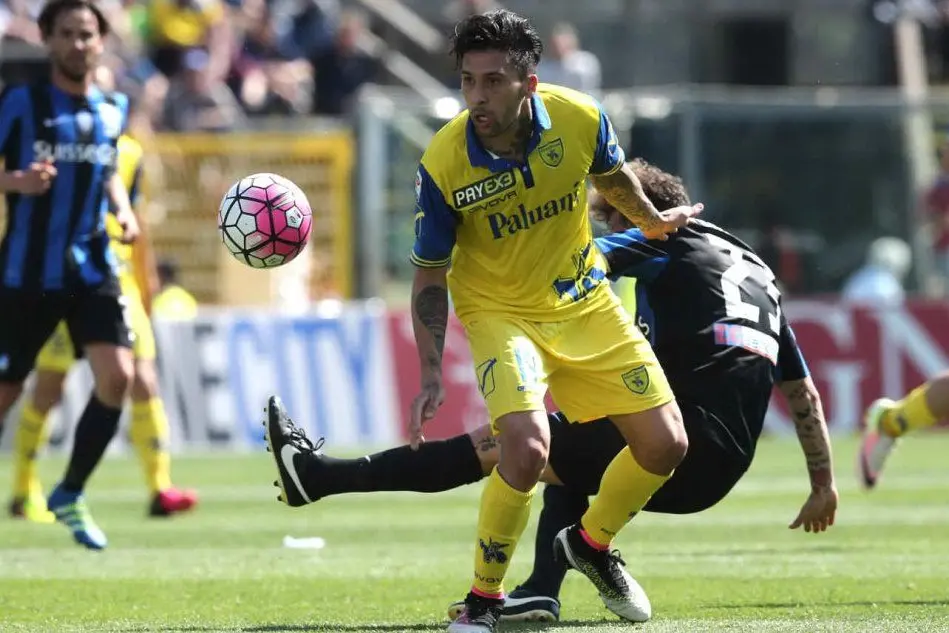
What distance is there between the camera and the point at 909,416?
9945 millimetres

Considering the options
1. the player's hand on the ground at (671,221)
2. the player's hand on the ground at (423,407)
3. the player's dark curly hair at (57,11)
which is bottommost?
the player's hand on the ground at (423,407)

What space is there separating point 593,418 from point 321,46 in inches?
565

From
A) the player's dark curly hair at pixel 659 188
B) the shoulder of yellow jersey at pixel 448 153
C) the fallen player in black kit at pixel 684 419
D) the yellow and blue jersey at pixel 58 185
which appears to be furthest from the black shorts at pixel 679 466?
the yellow and blue jersey at pixel 58 185

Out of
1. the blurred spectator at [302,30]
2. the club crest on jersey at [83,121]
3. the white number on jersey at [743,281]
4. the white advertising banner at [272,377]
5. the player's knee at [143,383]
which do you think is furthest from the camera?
the blurred spectator at [302,30]

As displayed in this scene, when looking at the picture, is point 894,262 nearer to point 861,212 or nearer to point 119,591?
point 861,212

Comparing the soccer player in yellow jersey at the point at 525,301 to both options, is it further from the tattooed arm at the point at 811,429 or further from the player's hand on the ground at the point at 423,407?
the tattooed arm at the point at 811,429

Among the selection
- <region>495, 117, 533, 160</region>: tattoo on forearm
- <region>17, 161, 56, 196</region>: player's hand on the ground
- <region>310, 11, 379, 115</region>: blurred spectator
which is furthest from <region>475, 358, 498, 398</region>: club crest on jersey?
<region>310, 11, 379, 115</region>: blurred spectator

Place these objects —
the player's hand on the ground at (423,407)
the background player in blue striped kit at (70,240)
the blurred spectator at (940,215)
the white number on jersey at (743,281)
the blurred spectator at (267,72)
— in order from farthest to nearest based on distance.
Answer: the blurred spectator at (267,72) < the blurred spectator at (940,215) < the background player in blue striped kit at (70,240) < the white number on jersey at (743,281) < the player's hand on the ground at (423,407)

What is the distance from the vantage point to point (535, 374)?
6141 mm

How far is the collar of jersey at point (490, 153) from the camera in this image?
618 centimetres

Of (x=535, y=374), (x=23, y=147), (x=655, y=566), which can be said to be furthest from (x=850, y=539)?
(x=23, y=147)

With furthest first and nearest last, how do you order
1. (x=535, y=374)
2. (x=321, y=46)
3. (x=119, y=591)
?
(x=321, y=46) → (x=119, y=591) → (x=535, y=374)

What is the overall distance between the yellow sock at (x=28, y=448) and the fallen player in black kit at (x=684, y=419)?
13.5ft

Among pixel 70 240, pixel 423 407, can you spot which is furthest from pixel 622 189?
pixel 70 240
